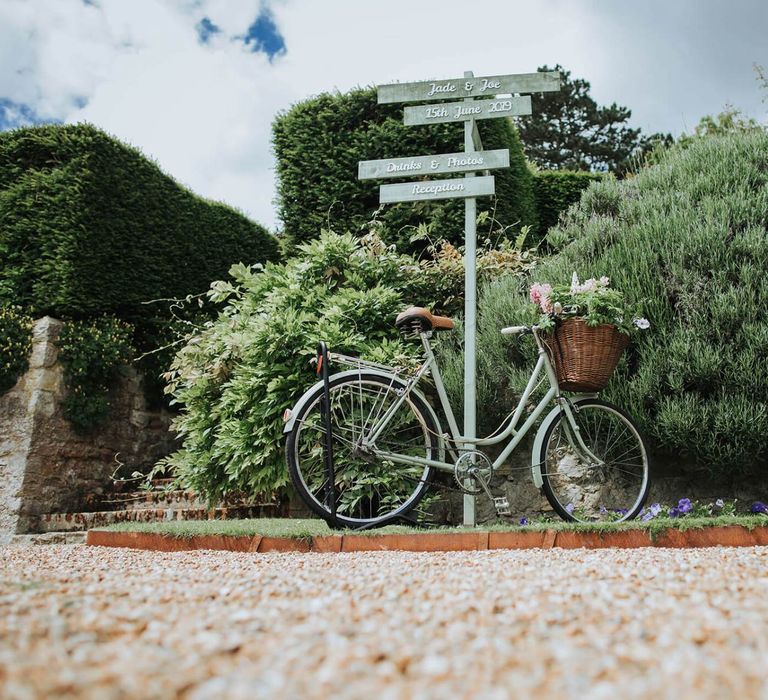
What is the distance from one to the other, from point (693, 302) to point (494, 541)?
2084 millimetres

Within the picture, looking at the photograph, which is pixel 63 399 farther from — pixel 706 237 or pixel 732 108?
pixel 732 108

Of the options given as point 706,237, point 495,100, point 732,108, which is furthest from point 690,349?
point 732,108

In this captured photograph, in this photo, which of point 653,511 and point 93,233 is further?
point 93,233

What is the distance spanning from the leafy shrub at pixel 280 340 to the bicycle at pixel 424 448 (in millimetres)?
447

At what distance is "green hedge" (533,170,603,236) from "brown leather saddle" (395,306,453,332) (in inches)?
230

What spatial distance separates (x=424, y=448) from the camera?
12.4 feet

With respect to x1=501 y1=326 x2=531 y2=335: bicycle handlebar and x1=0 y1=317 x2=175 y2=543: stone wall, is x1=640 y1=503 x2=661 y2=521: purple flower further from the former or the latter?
x1=0 y1=317 x2=175 y2=543: stone wall

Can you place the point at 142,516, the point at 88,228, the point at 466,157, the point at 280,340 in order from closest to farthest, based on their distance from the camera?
the point at 466,157
the point at 280,340
the point at 142,516
the point at 88,228

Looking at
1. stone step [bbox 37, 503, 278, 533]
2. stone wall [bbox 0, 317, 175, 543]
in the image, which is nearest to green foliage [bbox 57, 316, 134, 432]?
stone wall [bbox 0, 317, 175, 543]

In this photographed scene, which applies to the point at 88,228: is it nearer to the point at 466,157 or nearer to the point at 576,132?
the point at 466,157

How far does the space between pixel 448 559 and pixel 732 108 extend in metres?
11.9

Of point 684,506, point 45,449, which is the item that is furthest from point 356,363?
point 45,449

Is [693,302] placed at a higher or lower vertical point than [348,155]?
lower

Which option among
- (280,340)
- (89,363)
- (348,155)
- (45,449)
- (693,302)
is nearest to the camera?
(693,302)
